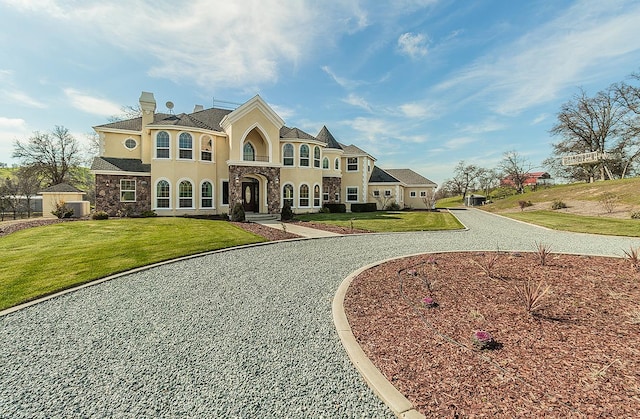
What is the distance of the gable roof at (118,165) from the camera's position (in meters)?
19.5

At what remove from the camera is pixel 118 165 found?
20312mm

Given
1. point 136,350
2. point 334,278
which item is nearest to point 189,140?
point 334,278

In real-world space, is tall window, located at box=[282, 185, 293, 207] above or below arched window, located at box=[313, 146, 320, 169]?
below

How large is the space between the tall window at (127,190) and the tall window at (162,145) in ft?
10.2

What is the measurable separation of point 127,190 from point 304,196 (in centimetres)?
1319

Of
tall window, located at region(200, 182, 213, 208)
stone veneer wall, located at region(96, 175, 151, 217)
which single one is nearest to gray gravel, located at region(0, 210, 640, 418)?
tall window, located at region(200, 182, 213, 208)

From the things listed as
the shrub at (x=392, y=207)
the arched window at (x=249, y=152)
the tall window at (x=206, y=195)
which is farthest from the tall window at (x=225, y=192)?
the shrub at (x=392, y=207)

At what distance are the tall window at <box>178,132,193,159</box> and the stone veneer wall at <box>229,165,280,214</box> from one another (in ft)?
10.6

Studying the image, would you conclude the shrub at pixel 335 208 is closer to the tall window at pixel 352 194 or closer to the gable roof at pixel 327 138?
the tall window at pixel 352 194

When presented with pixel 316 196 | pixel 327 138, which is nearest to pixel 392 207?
pixel 327 138

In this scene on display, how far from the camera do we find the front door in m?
22.9

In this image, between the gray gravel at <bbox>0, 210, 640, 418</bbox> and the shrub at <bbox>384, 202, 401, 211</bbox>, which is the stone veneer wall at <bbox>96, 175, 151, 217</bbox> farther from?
the shrub at <bbox>384, 202, 401, 211</bbox>

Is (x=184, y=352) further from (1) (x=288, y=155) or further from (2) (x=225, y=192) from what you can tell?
(1) (x=288, y=155)

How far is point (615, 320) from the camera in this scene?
13.6 ft
